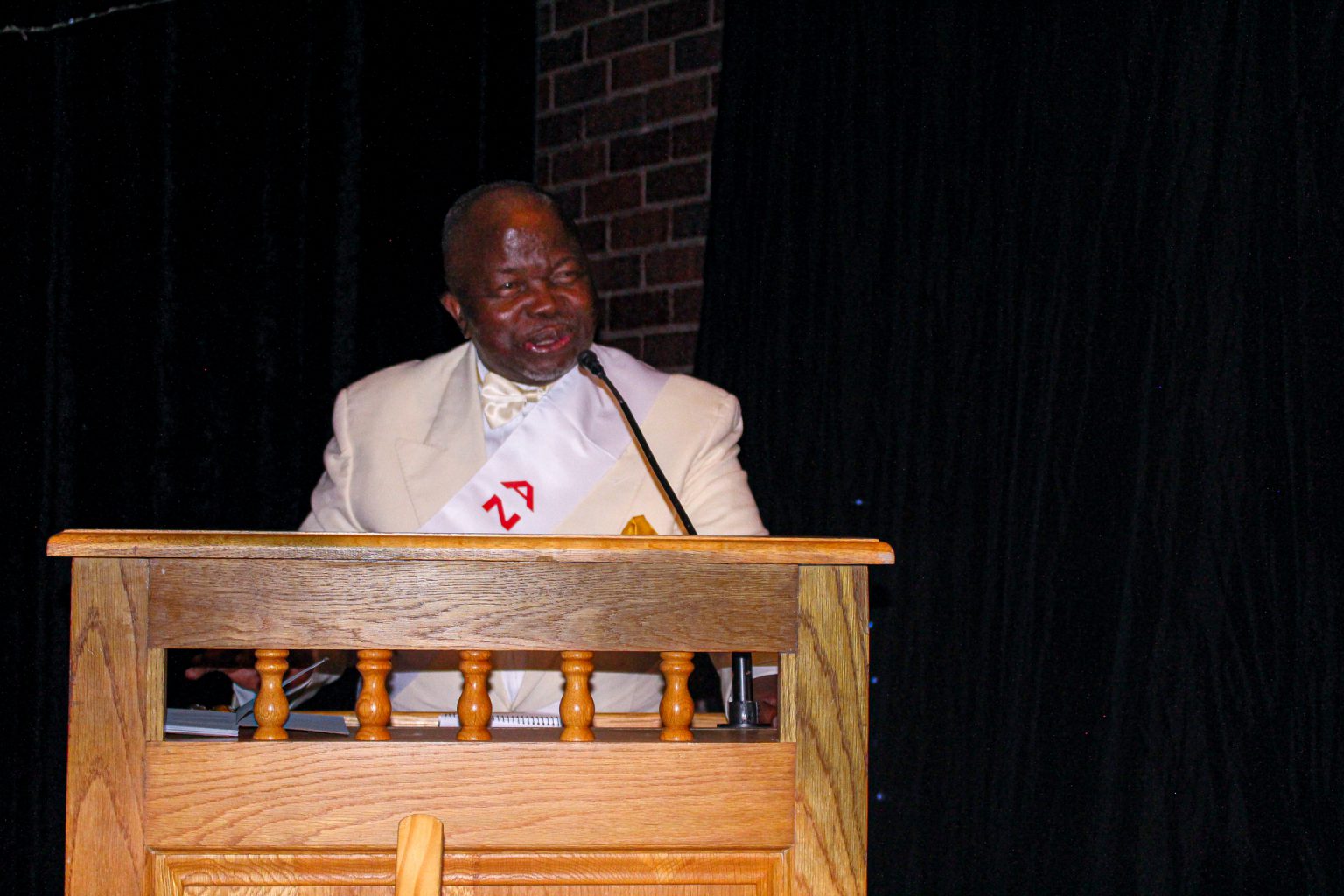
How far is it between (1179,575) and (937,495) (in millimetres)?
465

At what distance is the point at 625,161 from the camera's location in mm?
3047

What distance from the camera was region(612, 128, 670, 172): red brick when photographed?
2.97m

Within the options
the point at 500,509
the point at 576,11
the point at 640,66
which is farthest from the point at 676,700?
the point at 576,11

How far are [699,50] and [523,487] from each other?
1.32m

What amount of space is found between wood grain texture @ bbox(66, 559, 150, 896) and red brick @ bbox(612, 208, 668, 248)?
202 centimetres

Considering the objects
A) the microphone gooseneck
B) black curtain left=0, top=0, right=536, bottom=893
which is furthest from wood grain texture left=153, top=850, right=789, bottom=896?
black curtain left=0, top=0, right=536, bottom=893

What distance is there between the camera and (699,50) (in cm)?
288

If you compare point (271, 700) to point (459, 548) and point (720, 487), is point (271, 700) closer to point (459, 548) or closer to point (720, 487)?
point (459, 548)

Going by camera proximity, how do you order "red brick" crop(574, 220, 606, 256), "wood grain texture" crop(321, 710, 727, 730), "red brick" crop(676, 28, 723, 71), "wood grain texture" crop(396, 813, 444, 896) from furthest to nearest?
1. "red brick" crop(574, 220, 606, 256)
2. "red brick" crop(676, 28, 723, 71)
3. "wood grain texture" crop(321, 710, 727, 730)
4. "wood grain texture" crop(396, 813, 444, 896)

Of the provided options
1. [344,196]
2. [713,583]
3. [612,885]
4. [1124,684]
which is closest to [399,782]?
[612,885]

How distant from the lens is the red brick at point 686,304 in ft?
9.43

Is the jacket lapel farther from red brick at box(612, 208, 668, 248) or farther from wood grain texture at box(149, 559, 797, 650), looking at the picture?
red brick at box(612, 208, 668, 248)

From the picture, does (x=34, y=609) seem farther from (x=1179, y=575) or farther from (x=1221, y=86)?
(x=1221, y=86)

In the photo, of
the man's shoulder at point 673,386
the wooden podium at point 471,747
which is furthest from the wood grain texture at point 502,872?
the man's shoulder at point 673,386
